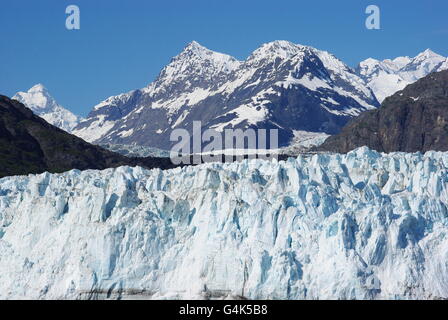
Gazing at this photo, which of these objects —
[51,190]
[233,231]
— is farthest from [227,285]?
[51,190]

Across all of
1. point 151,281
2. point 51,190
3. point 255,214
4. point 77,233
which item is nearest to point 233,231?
point 255,214

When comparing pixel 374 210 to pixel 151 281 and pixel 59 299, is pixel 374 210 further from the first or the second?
pixel 59 299

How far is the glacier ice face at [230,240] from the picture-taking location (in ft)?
270

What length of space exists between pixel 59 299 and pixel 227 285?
1534 centimetres

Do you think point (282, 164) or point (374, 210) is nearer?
point (374, 210)

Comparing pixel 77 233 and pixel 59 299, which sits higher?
pixel 77 233

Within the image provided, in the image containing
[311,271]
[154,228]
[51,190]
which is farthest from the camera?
[51,190]

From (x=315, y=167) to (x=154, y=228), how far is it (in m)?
20.7

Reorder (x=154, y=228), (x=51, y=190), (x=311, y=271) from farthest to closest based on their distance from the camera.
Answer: (x=51, y=190) < (x=154, y=228) < (x=311, y=271)

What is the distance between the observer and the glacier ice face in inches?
3246

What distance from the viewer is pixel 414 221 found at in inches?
3435

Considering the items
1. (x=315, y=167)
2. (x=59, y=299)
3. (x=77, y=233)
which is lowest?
(x=59, y=299)

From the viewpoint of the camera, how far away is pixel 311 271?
82.4 metres

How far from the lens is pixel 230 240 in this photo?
8612 cm
